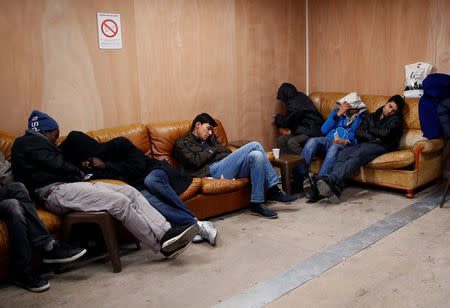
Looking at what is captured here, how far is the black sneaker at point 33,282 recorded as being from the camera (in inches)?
111

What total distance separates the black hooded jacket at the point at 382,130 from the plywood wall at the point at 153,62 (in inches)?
54.8

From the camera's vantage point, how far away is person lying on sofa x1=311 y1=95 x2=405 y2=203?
4258 millimetres

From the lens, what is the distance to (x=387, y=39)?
5.20 m

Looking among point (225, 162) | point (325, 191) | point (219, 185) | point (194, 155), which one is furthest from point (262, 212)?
point (194, 155)

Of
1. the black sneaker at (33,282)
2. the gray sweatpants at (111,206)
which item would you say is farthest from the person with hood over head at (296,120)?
the black sneaker at (33,282)

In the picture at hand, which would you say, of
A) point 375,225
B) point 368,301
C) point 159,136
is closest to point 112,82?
point 159,136

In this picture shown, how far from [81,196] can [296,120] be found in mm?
3065

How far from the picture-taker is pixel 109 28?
4.21 meters

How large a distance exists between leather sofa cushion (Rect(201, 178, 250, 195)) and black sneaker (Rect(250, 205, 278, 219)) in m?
0.24

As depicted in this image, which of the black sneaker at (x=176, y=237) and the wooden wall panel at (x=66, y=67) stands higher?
the wooden wall panel at (x=66, y=67)

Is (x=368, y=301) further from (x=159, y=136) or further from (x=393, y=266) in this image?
(x=159, y=136)

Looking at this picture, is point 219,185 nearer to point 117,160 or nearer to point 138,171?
point 138,171

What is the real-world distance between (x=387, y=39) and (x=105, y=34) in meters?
3.32

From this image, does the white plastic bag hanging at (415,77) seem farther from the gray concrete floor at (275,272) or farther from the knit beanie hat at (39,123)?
the knit beanie hat at (39,123)
